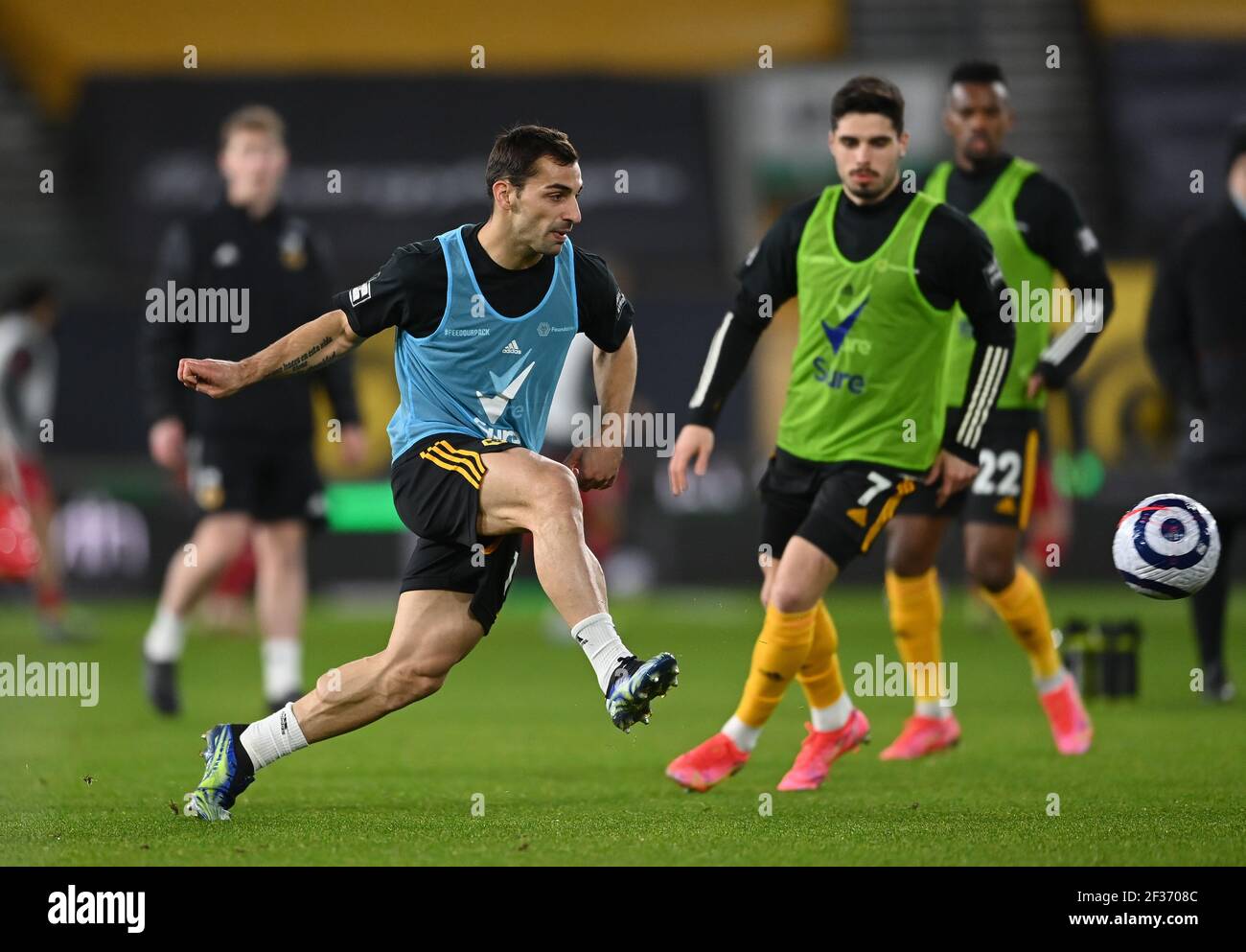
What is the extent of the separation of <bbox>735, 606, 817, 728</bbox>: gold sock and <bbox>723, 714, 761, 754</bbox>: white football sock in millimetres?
28

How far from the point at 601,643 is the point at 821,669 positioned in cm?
159

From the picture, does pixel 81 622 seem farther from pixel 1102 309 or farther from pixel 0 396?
pixel 1102 309

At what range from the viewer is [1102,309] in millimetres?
7367

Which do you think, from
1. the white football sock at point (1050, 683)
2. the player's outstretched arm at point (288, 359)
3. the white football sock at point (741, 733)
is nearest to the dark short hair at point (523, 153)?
the player's outstretched arm at point (288, 359)

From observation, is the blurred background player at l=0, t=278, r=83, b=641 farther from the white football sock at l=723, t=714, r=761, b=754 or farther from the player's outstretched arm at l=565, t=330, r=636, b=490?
the player's outstretched arm at l=565, t=330, r=636, b=490

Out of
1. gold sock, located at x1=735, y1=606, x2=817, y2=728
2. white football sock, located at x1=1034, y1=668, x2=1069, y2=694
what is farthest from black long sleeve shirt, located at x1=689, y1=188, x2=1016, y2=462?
white football sock, located at x1=1034, y1=668, x2=1069, y2=694

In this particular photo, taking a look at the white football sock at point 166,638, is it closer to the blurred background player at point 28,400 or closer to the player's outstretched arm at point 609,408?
the player's outstretched arm at point 609,408

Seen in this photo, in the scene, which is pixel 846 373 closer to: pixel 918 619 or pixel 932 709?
pixel 918 619

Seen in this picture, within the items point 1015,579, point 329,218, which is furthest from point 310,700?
point 329,218

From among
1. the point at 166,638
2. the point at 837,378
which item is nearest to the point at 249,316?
the point at 166,638

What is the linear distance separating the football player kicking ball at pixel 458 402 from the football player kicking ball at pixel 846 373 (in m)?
0.74

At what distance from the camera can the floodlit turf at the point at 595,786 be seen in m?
5.16

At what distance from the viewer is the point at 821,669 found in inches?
262

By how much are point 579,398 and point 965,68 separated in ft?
34.4
